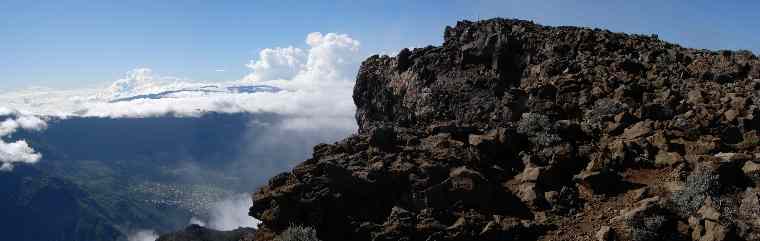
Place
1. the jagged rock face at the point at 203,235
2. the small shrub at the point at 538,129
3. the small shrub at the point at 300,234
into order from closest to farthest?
the small shrub at the point at 300,234 → the small shrub at the point at 538,129 → the jagged rock face at the point at 203,235

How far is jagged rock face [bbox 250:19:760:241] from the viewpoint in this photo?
15.7m

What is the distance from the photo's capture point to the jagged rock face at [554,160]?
51.6ft

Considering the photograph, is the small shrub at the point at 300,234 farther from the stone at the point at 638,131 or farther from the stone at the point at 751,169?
the stone at the point at 751,169

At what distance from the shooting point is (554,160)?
1861cm

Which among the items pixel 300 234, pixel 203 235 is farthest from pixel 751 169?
pixel 203 235

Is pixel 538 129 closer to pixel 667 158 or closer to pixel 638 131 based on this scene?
pixel 638 131

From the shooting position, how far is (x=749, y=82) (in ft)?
81.5

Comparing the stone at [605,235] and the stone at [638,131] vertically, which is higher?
the stone at [638,131]

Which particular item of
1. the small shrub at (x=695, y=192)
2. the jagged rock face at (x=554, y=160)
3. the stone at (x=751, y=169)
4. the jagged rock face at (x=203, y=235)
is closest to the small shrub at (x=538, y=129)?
the jagged rock face at (x=554, y=160)

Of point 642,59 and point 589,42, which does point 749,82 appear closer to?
point 642,59

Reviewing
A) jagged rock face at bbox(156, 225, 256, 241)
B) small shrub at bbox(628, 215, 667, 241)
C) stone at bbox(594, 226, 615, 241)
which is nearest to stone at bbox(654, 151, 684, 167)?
small shrub at bbox(628, 215, 667, 241)

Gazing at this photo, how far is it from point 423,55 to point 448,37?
3560mm

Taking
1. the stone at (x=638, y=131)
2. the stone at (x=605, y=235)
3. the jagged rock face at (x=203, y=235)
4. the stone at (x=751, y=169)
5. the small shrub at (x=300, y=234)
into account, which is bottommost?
the jagged rock face at (x=203, y=235)

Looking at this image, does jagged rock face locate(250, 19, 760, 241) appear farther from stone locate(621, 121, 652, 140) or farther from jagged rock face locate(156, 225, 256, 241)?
jagged rock face locate(156, 225, 256, 241)
